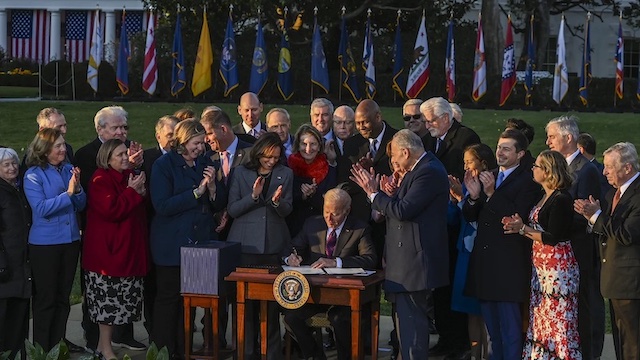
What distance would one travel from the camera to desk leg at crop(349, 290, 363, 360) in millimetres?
8453

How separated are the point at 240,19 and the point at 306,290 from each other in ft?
82.4

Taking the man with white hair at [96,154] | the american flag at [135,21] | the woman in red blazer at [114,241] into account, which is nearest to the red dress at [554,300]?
the woman in red blazer at [114,241]

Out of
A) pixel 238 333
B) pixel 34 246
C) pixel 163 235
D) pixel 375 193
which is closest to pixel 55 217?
pixel 34 246

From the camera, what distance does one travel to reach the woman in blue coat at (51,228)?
29.4 feet

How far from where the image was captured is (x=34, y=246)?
353 inches

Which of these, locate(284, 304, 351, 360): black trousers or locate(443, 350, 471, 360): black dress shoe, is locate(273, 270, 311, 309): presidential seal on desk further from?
locate(443, 350, 471, 360): black dress shoe

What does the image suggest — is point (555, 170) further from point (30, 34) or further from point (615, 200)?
point (30, 34)

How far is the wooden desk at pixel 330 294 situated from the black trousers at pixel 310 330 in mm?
225

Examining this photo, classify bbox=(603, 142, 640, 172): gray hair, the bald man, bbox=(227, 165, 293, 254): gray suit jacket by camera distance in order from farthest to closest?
the bald man → bbox=(227, 165, 293, 254): gray suit jacket → bbox=(603, 142, 640, 172): gray hair

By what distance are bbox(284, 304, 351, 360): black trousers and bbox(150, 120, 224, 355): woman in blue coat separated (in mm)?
977

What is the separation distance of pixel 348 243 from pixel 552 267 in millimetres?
1588

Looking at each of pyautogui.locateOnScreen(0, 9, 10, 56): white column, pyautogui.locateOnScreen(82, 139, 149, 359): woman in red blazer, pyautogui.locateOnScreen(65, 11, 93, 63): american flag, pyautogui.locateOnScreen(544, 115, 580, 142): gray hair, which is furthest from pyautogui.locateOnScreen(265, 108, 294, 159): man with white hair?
pyautogui.locateOnScreen(0, 9, 10, 56): white column

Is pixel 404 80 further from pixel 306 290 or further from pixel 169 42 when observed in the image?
pixel 306 290

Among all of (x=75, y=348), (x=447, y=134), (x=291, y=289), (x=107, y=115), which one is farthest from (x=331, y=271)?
(x=75, y=348)
